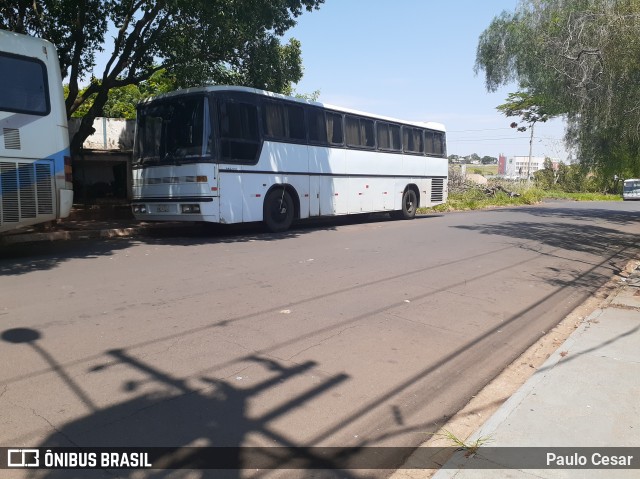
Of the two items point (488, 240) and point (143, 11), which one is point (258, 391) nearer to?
point (488, 240)

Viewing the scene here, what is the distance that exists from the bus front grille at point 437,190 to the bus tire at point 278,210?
8832 mm

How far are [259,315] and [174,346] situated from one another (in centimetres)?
127

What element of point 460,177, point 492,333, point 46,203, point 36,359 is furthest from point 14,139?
point 460,177

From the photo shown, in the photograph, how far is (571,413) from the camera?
378 centimetres

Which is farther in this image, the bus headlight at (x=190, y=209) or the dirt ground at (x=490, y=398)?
the bus headlight at (x=190, y=209)

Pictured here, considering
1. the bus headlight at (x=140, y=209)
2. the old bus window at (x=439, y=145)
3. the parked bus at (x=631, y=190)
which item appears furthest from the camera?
the parked bus at (x=631, y=190)

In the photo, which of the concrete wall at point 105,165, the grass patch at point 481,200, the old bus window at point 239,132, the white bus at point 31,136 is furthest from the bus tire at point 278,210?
the grass patch at point 481,200

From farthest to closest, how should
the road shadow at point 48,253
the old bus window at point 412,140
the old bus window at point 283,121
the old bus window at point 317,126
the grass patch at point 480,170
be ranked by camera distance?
1. the grass patch at point 480,170
2. the old bus window at point 412,140
3. the old bus window at point 317,126
4. the old bus window at point 283,121
5. the road shadow at point 48,253

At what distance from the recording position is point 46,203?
8758 millimetres

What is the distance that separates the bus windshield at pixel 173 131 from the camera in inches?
447

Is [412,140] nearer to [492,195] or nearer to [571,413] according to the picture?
[571,413]

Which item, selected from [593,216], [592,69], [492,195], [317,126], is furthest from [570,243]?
[492,195]

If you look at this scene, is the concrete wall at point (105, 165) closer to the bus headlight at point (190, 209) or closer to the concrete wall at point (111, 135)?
the concrete wall at point (111, 135)

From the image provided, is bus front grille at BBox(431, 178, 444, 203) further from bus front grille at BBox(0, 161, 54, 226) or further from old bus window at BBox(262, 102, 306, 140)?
bus front grille at BBox(0, 161, 54, 226)
